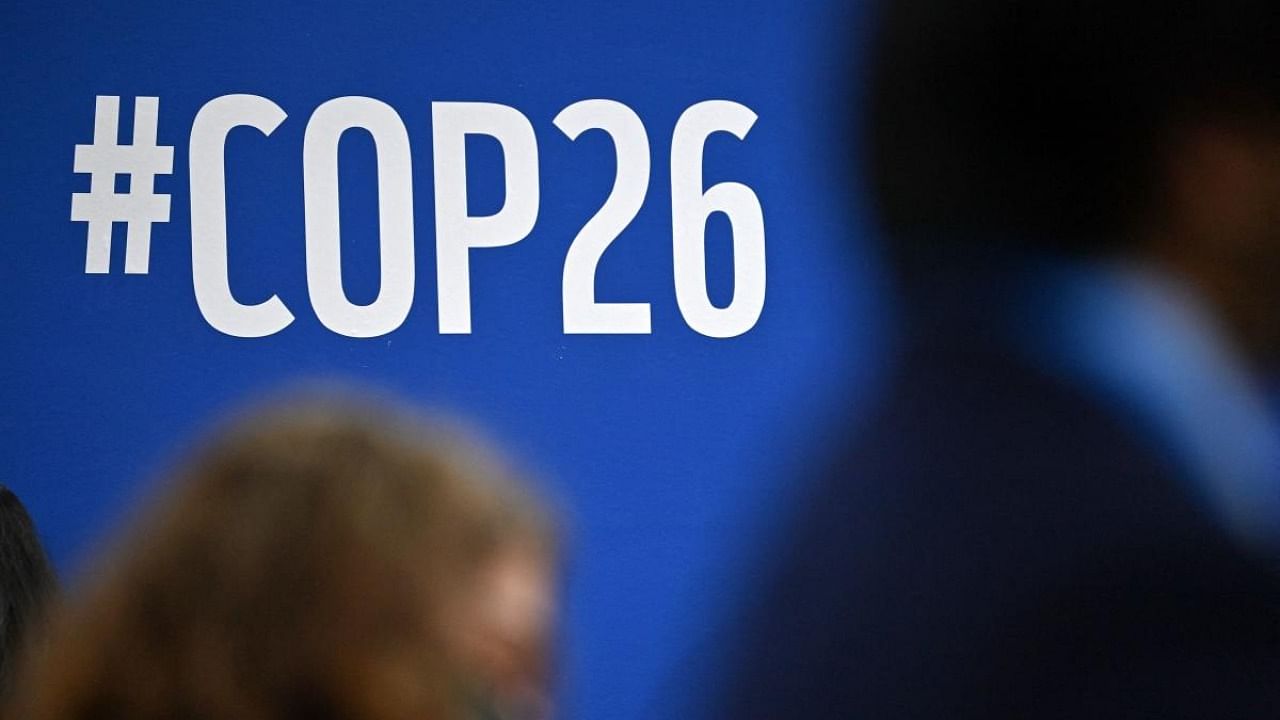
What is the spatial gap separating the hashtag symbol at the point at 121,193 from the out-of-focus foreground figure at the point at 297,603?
0.62m

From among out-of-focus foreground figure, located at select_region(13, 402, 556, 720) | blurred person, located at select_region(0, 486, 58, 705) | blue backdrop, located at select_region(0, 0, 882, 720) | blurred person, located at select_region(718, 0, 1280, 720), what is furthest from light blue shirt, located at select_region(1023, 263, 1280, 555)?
blurred person, located at select_region(0, 486, 58, 705)

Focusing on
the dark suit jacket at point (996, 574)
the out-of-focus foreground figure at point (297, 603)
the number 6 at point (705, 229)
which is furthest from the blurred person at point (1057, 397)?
the out-of-focus foreground figure at point (297, 603)

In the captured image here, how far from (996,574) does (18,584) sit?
105 cm

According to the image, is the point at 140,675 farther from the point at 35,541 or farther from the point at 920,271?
the point at 920,271

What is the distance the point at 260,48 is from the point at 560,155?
36cm

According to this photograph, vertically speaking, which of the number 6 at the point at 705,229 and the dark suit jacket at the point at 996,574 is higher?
the number 6 at the point at 705,229

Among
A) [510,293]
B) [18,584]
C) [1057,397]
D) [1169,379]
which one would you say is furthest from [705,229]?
[18,584]

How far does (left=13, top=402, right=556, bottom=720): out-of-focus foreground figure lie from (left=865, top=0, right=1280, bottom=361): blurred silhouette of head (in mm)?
880

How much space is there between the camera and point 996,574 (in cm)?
157

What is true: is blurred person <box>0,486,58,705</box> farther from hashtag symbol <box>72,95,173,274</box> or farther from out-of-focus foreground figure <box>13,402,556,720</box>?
out-of-focus foreground figure <box>13,402,556,720</box>

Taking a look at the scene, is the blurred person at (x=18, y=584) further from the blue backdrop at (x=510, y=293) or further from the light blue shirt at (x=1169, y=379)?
the light blue shirt at (x=1169, y=379)

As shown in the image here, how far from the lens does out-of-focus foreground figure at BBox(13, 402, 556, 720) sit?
78 cm

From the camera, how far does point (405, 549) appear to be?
84 cm

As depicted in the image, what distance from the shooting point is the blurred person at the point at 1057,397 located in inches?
60.8
